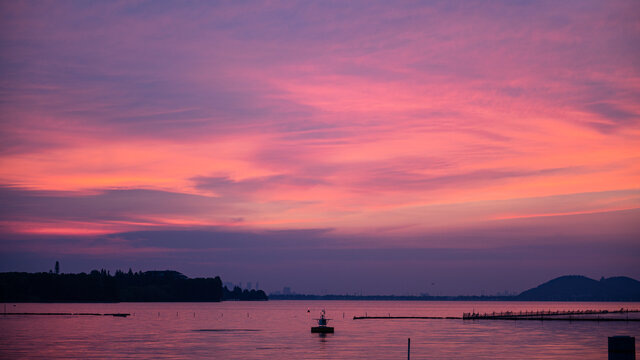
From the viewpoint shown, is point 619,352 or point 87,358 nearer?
point 619,352

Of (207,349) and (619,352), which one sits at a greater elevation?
(619,352)

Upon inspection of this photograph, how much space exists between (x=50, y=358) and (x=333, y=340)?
59.8 meters

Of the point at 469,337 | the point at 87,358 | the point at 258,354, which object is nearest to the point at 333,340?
the point at 469,337

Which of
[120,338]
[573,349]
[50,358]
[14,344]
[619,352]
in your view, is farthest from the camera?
[120,338]

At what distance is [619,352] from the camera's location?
3412 cm

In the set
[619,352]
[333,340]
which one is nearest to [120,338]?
[333,340]

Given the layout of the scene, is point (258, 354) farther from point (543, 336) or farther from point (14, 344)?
point (543, 336)

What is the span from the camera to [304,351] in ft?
375

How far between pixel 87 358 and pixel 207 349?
72.6ft

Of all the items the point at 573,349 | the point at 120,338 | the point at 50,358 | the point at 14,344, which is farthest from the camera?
the point at 120,338

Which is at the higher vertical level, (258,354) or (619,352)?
(619,352)

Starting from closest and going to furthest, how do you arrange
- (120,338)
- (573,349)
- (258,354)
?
(258,354) → (573,349) → (120,338)

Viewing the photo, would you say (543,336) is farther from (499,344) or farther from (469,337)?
(499,344)

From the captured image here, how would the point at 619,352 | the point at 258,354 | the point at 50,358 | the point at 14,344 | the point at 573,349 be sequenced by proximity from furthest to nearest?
the point at 14,344
the point at 573,349
the point at 258,354
the point at 50,358
the point at 619,352
